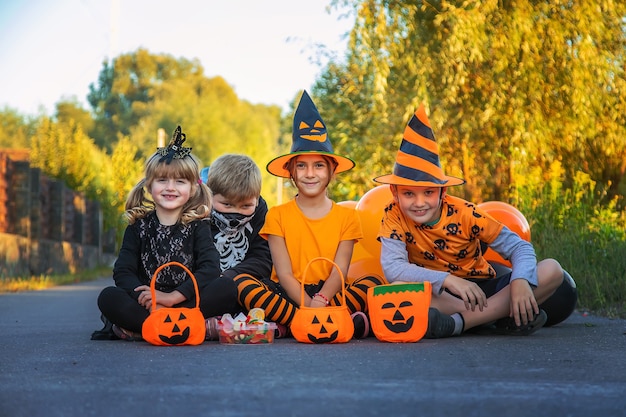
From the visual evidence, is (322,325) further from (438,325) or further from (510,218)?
(510,218)

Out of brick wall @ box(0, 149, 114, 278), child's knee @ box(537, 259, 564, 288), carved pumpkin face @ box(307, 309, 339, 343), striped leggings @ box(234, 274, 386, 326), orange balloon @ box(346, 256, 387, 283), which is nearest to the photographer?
carved pumpkin face @ box(307, 309, 339, 343)

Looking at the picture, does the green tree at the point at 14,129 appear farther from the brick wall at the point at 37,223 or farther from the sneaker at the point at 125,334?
the sneaker at the point at 125,334

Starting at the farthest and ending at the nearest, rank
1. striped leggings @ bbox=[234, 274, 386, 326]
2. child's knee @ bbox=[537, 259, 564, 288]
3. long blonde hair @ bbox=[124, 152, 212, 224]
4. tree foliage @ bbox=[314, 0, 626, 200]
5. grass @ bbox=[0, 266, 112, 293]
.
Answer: grass @ bbox=[0, 266, 112, 293] < tree foliage @ bbox=[314, 0, 626, 200] < long blonde hair @ bbox=[124, 152, 212, 224] < striped leggings @ bbox=[234, 274, 386, 326] < child's knee @ bbox=[537, 259, 564, 288]

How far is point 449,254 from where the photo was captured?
5457mm

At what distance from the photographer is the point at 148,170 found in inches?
223

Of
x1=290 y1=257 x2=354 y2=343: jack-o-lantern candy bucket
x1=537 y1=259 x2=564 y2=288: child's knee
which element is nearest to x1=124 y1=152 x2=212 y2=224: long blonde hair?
x1=290 y1=257 x2=354 y2=343: jack-o-lantern candy bucket

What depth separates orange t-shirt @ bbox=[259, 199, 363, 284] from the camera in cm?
569

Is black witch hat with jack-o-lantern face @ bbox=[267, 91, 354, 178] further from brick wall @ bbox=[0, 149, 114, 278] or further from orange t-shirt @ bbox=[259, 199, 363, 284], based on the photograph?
brick wall @ bbox=[0, 149, 114, 278]

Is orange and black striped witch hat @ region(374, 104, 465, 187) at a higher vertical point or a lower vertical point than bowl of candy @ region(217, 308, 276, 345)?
higher

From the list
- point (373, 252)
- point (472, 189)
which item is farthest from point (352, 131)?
point (373, 252)

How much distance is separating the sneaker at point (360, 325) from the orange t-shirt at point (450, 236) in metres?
0.46

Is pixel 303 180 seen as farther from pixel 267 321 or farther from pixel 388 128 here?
pixel 388 128

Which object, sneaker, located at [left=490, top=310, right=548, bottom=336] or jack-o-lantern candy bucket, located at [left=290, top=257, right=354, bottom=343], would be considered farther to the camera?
sneaker, located at [left=490, top=310, right=548, bottom=336]

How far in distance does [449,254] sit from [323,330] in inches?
38.7
